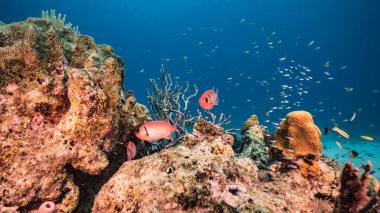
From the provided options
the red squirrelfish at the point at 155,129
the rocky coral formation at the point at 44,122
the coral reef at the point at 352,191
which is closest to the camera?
the coral reef at the point at 352,191

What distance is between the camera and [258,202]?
7.97ft

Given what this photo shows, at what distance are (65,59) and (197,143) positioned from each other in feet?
7.85

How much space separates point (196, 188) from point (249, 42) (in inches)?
4477

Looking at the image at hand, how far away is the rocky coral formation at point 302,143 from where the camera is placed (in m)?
3.65

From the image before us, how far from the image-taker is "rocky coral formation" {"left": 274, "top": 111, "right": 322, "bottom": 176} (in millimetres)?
3650

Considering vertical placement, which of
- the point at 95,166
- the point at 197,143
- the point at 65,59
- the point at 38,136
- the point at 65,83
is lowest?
the point at 95,166

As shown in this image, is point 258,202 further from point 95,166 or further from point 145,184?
point 95,166

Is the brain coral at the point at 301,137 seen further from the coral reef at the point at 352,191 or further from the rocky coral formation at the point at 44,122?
the rocky coral formation at the point at 44,122

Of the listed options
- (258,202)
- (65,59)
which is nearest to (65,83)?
(65,59)

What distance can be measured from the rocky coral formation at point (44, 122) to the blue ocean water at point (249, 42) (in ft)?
179

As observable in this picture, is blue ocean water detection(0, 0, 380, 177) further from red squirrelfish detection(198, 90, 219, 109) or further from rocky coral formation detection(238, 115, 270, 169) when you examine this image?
red squirrelfish detection(198, 90, 219, 109)

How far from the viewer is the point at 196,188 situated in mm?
2174

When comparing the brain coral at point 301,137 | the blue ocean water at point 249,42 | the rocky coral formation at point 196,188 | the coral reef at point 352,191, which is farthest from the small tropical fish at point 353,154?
the blue ocean water at point 249,42

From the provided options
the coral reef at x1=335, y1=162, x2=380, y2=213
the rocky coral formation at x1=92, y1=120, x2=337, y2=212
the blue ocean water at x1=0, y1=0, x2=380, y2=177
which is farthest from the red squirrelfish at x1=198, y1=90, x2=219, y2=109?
the blue ocean water at x1=0, y1=0, x2=380, y2=177
